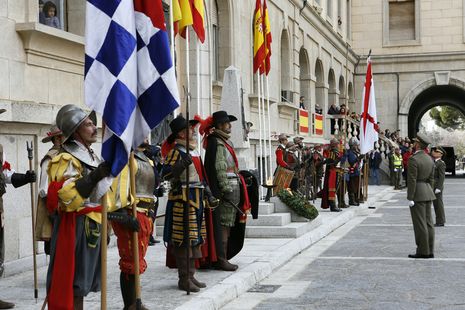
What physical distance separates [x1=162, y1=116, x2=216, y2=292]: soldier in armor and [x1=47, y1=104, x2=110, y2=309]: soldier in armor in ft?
6.85

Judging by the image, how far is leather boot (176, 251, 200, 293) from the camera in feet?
23.7

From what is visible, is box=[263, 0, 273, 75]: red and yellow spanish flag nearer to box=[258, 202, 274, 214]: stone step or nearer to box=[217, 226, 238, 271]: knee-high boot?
box=[258, 202, 274, 214]: stone step

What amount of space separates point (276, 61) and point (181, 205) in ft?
53.6

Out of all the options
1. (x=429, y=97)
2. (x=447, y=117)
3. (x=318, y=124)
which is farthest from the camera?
(x=447, y=117)

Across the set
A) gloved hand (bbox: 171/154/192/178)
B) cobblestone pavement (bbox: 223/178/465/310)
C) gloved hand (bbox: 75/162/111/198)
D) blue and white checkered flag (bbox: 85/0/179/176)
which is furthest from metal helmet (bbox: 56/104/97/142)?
cobblestone pavement (bbox: 223/178/465/310)

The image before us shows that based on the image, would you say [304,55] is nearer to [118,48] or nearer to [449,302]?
[449,302]

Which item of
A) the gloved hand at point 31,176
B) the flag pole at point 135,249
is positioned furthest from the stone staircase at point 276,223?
the flag pole at point 135,249

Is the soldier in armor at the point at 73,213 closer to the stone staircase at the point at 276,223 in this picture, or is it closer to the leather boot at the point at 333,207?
the stone staircase at the point at 276,223

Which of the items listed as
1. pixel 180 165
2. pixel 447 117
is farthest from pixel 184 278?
pixel 447 117

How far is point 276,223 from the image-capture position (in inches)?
476

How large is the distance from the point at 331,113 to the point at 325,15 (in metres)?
5.27

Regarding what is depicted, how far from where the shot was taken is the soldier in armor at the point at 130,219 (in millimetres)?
5688

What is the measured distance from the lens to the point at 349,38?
41250 millimetres

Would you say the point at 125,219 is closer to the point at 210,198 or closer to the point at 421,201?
the point at 210,198
